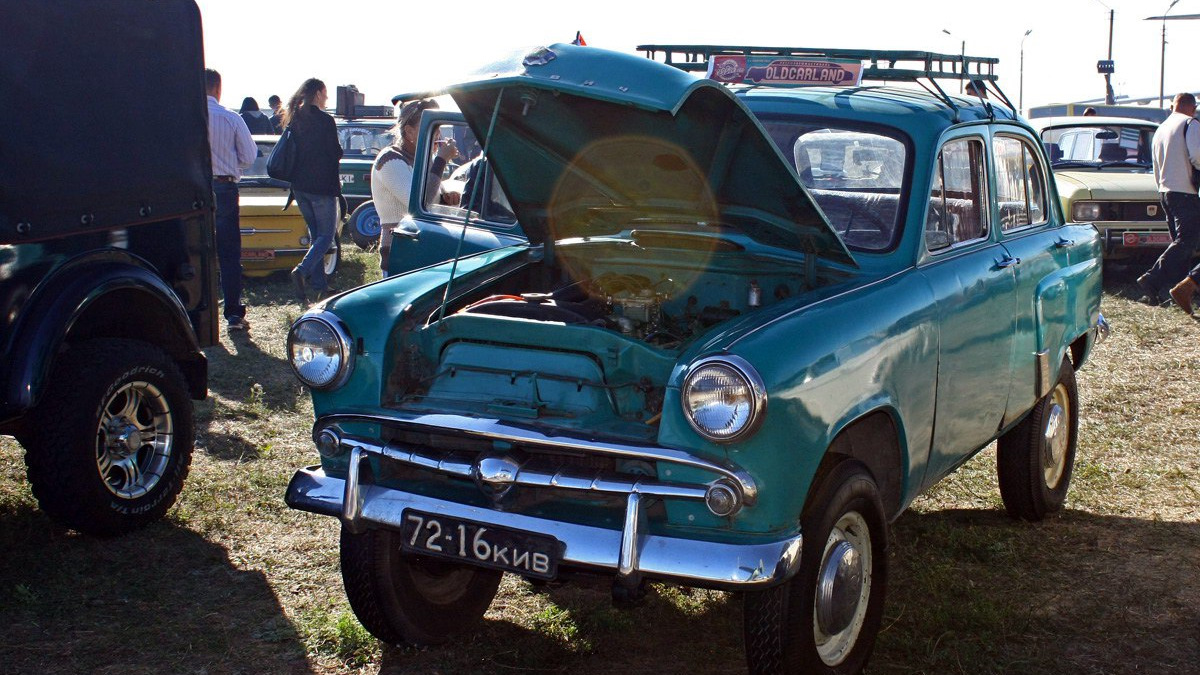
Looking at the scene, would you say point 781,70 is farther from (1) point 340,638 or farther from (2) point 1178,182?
(2) point 1178,182

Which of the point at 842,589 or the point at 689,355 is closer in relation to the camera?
the point at 689,355

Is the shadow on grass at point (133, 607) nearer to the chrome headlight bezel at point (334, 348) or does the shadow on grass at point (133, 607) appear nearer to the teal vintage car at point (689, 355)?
the teal vintage car at point (689, 355)

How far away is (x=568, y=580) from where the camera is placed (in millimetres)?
3189

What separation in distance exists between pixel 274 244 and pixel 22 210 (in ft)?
23.7

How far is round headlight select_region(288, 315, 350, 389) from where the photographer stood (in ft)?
11.8

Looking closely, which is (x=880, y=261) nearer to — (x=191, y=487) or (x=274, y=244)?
(x=191, y=487)

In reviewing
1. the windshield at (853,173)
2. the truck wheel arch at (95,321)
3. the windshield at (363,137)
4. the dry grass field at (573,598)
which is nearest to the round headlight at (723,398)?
the dry grass field at (573,598)

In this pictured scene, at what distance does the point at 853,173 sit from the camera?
4.40m

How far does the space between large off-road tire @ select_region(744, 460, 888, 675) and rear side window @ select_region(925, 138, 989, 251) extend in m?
1.12

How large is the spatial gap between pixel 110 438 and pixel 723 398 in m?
2.83

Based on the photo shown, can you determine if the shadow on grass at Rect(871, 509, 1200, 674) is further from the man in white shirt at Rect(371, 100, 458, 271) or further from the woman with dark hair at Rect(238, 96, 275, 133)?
the woman with dark hair at Rect(238, 96, 275, 133)

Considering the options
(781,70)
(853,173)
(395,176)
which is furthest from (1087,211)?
(853,173)

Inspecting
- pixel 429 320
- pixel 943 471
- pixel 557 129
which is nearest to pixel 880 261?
pixel 943 471

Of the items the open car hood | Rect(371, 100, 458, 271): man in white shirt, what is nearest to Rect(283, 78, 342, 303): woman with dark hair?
Rect(371, 100, 458, 271): man in white shirt
